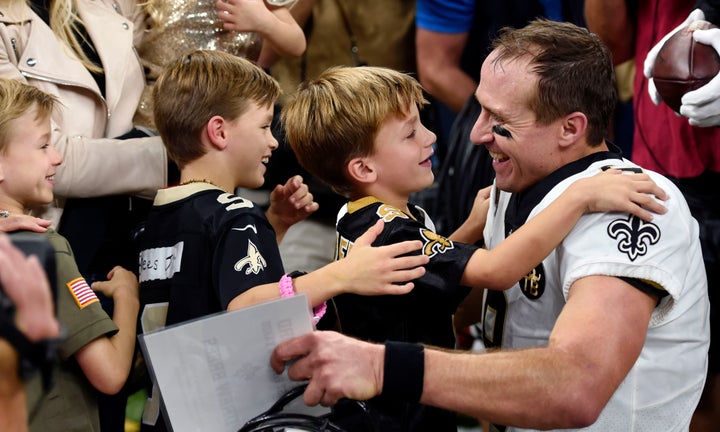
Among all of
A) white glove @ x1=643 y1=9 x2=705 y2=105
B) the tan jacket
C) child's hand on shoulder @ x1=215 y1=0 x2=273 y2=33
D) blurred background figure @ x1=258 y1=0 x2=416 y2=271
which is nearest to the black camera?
the tan jacket

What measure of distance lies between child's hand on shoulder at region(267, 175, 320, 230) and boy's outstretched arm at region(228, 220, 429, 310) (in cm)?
53

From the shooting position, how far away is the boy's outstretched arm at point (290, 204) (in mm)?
2467

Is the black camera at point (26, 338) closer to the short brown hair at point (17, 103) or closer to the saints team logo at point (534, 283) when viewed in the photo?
the short brown hair at point (17, 103)

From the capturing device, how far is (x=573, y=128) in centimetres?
208

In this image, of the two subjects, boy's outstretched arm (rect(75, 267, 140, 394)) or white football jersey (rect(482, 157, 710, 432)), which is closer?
white football jersey (rect(482, 157, 710, 432))

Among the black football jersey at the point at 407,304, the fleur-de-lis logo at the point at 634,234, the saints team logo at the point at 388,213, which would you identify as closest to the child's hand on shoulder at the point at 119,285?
the black football jersey at the point at 407,304

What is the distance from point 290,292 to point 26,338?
98 cm

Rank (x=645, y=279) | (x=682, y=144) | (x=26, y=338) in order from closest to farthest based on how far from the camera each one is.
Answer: (x=26, y=338), (x=645, y=279), (x=682, y=144)

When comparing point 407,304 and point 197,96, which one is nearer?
point 407,304

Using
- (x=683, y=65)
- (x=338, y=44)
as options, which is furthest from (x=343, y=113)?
(x=338, y=44)

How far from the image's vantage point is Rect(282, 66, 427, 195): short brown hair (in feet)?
6.91

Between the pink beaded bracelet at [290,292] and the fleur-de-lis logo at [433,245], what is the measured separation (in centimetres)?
24

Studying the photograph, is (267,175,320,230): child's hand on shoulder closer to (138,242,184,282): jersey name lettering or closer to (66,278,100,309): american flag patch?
(138,242,184,282): jersey name lettering

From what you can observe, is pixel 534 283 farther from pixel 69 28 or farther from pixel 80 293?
pixel 69 28
